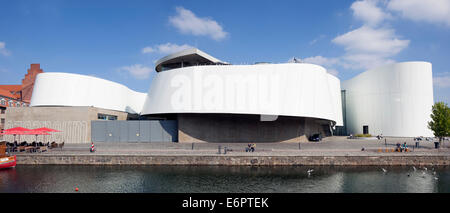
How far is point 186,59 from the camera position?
33188 millimetres

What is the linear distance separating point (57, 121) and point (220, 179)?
24.5 meters

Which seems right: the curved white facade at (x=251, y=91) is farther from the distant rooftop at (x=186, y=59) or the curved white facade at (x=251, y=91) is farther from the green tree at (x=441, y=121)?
the green tree at (x=441, y=121)

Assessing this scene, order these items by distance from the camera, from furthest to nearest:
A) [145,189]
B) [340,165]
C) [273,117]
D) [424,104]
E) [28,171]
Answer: [424,104], [273,117], [340,165], [28,171], [145,189]

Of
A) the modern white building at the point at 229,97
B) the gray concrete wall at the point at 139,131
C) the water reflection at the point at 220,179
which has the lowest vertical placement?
the water reflection at the point at 220,179

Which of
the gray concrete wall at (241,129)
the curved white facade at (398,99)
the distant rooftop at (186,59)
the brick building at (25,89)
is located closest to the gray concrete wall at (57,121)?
the distant rooftop at (186,59)

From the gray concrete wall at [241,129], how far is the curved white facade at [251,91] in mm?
2768

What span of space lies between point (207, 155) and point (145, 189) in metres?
7.03

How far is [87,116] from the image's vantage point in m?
32.1

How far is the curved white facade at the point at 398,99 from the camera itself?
4066cm

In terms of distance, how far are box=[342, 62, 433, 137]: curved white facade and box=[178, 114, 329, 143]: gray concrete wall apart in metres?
20.7

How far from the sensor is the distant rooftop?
31.6 meters

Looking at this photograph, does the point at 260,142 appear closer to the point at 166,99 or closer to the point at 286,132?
the point at 286,132

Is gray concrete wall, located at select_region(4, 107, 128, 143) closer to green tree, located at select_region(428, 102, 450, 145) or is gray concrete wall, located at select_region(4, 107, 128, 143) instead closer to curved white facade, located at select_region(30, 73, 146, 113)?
curved white facade, located at select_region(30, 73, 146, 113)
